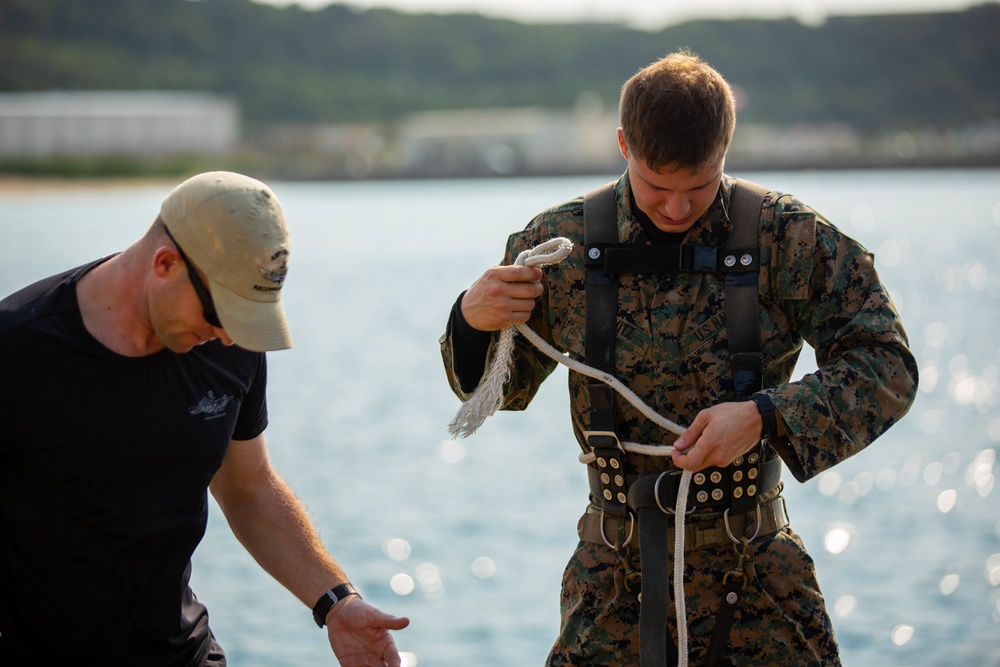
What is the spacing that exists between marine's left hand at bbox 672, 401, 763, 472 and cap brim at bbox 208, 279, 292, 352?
38.0 inches

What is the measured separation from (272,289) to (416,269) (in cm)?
3554

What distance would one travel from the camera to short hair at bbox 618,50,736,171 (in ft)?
9.50

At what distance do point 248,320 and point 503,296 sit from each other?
25.5 inches

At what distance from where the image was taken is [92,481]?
2896 mm

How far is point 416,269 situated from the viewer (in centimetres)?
3841

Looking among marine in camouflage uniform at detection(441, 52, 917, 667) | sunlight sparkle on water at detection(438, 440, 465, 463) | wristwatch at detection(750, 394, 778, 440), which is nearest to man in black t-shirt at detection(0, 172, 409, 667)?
marine in camouflage uniform at detection(441, 52, 917, 667)

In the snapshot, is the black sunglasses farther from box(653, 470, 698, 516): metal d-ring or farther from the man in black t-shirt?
box(653, 470, 698, 516): metal d-ring

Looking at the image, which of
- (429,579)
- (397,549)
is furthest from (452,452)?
(429,579)

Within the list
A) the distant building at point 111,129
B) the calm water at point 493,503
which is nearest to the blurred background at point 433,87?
the distant building at point 111,129

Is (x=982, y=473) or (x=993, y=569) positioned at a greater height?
(x=993, y=569)

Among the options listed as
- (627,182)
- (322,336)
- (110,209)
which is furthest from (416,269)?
(627,182)

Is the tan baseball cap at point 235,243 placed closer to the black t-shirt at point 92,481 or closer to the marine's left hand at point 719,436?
the black t-shirt at point 92,481

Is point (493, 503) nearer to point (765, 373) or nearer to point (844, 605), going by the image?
point (844, 605)

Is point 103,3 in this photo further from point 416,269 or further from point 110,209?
point 416,269
